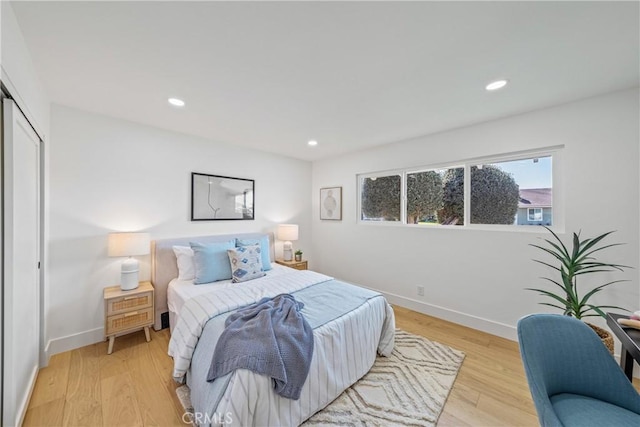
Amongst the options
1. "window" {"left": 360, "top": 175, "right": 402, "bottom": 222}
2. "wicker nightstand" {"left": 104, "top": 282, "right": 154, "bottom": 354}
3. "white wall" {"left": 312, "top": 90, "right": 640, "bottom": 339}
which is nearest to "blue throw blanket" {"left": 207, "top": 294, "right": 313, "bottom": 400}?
"wicker nightstand" {"left": 104, "top": 282, "right": 154, "bottom": 354}

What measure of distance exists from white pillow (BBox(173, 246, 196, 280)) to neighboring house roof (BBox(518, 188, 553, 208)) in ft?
12.0

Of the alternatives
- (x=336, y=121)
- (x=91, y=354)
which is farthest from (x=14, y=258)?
(x=336, y=121)

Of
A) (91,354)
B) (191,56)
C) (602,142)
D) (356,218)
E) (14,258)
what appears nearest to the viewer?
(14,258)

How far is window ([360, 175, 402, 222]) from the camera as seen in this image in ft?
11.8

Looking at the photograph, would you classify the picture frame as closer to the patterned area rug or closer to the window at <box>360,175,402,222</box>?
the window at <box>360,175,402,222</box>

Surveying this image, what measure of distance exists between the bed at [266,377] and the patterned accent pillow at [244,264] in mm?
135

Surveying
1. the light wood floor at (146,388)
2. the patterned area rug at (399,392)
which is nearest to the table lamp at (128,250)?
the light wood floor at (146,388)

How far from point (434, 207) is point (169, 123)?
11.2ft

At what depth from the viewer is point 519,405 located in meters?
1.71

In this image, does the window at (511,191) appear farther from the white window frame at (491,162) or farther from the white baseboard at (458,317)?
the white baseboard at (458,317)

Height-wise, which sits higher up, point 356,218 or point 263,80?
point 263,80

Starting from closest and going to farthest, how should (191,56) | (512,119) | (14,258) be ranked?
(14,258) < (191,56) < (512,119)

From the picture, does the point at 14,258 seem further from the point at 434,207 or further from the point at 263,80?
the point at 434,207

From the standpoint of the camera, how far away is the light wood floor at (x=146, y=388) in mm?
1584
